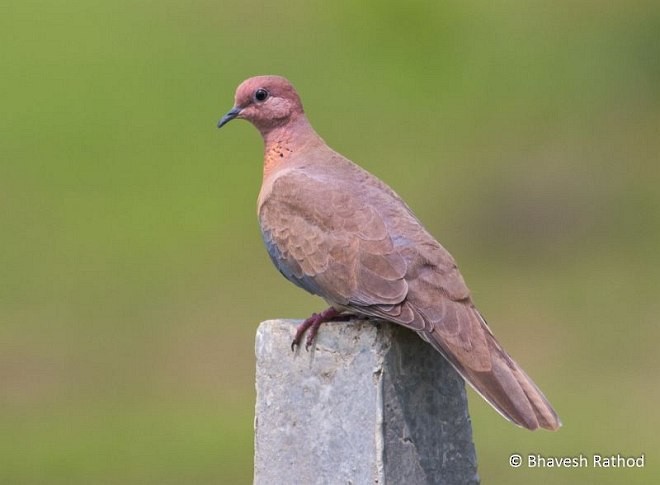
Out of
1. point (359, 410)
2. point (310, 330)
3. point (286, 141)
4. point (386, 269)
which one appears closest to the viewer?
point (359, 410)

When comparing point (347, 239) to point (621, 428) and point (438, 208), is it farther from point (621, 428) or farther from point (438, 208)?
point (438, 208)

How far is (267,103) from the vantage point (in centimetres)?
796

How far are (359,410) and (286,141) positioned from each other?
6.44ft

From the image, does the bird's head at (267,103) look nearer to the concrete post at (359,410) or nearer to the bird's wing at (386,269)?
the bird's wing at (386,269)

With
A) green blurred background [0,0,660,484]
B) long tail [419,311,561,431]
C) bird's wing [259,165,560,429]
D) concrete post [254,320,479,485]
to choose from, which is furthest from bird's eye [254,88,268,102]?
green blurred background [0,0,660,484]

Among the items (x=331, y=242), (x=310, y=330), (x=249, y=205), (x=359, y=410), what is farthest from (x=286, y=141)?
(x=249, y=205)

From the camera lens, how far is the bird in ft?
20.9

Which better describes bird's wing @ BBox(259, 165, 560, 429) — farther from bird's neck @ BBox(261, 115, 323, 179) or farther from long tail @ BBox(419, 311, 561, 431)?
bird's neck @ BBox(261, 115, 323, 179)

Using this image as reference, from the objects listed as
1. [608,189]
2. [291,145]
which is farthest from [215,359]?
[291,145]

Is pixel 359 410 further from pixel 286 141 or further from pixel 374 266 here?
pixel 286 141

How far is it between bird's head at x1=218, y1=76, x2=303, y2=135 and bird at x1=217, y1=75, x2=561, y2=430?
230 mm

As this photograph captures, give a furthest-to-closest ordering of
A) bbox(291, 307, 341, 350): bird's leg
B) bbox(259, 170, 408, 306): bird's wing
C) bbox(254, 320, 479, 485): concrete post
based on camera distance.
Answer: bbox(259, 170, 408, 306): bird's wing < bbox(291, 307, 341, 350): bird's leg < bbox(254, 320, 479, 485): concrete post

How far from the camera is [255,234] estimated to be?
20.6 meters

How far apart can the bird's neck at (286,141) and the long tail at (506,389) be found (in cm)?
168
